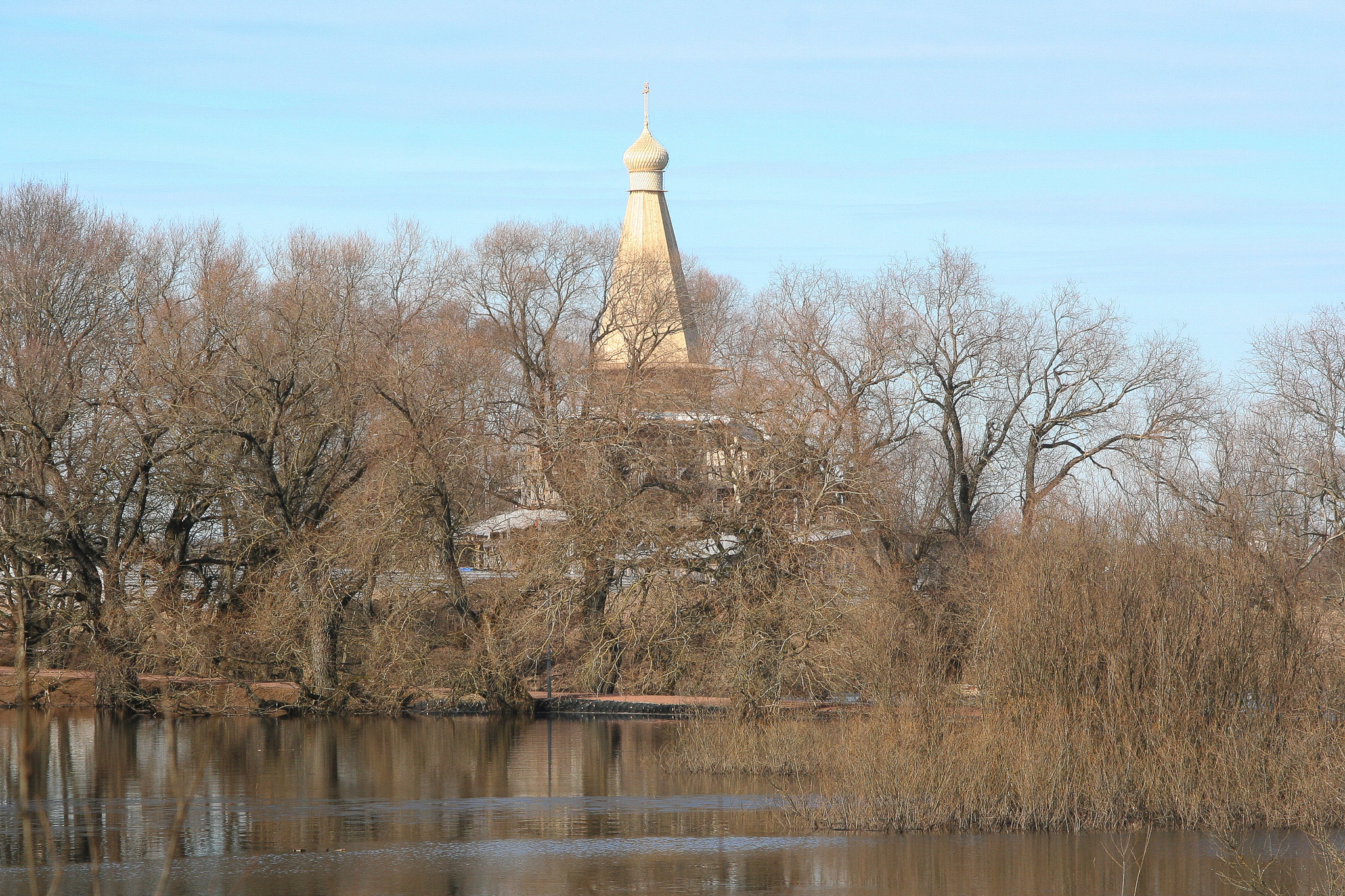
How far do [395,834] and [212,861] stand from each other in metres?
2.32

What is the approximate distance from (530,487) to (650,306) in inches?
346

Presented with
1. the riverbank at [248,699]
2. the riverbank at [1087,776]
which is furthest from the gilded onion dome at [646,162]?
the riverbank at [1087,776]

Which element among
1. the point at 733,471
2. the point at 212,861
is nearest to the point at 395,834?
the point at 212,861

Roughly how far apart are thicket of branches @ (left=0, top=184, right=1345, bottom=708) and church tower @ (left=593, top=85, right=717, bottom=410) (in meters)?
0.78

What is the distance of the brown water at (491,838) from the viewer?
46.0 ft

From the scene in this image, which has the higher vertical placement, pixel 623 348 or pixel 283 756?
pixel 623 348

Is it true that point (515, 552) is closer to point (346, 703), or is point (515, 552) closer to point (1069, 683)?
point (346, 703)

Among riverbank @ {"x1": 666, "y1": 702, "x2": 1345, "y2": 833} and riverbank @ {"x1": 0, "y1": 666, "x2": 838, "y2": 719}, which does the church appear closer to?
riverbank @ {"x1": 0, "y1": 666, "x2": 838, "y2": 719}

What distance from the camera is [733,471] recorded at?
100 feet

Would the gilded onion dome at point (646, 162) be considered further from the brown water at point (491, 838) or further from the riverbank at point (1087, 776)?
the riverbank at point (1087, 776)

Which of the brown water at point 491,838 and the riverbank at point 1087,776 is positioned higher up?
the riverbank at point 1087,776

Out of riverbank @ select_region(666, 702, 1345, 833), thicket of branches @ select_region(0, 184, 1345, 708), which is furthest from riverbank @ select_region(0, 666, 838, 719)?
riverbank @ select_region(666, 702, 1345, 833)

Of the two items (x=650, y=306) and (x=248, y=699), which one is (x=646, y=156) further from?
(x=248, y=699)

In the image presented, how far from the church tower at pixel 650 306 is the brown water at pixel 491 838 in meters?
11.2
